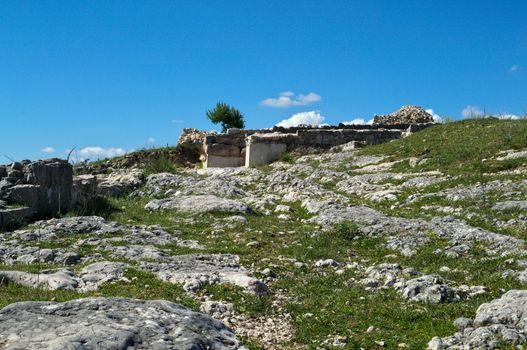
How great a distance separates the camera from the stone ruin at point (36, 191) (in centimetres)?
1452

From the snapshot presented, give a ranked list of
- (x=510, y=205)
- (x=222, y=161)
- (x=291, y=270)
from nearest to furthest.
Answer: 1. (x=291, y=270)
2. (x=510, y=205)
3. (x=222, y=161)

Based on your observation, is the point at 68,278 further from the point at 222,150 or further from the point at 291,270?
the point at 222,150

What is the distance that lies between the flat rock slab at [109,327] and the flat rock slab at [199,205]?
9034 mm

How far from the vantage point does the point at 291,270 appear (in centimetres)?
934

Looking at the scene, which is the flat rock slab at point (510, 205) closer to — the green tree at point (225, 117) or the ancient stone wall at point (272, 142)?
the ancient stone wall at point (272, 142)

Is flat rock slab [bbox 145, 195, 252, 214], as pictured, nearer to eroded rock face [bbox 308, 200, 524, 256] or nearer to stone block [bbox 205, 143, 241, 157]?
eroded rock face [bbox 308, 200, 524, 256]

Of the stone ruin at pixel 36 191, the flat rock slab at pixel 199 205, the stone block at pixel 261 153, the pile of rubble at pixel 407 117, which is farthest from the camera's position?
the pile of rubble at pixel 407 117

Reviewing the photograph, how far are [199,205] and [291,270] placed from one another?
6.86 meters

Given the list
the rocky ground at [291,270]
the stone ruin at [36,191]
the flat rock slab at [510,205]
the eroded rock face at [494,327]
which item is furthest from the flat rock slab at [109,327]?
the stone ruin at [36,191]

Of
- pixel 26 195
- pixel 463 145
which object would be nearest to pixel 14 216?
pixel 26 195

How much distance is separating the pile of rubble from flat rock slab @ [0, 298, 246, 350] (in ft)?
103

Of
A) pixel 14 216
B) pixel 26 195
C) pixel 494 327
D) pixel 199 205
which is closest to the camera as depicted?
pixel 494 327

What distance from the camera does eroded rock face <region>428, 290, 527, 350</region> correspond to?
5648 mm

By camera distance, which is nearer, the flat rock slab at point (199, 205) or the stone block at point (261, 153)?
the flat rock slab at point (199, 205)
